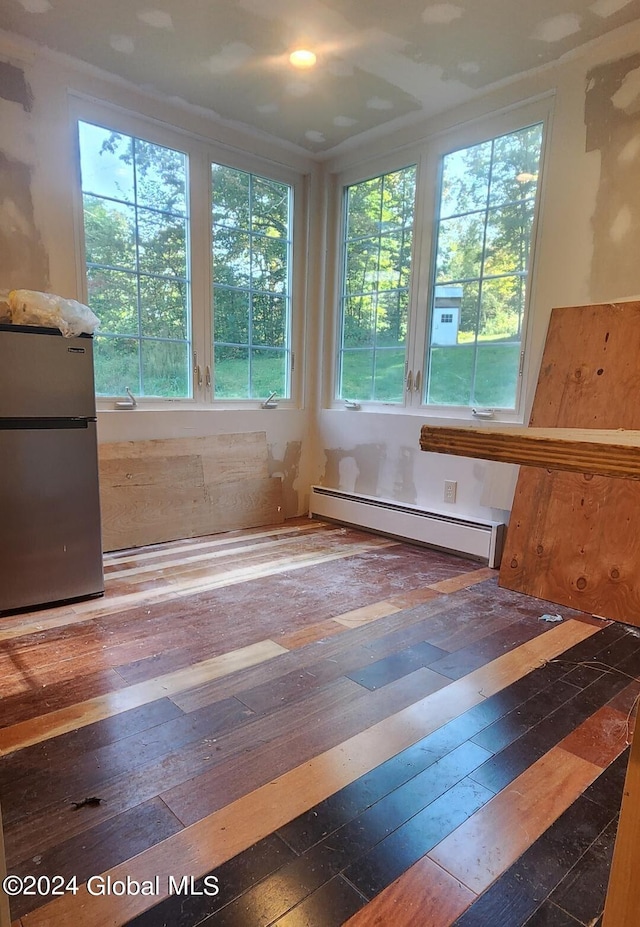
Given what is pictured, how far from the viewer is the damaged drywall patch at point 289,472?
4004 millimetres

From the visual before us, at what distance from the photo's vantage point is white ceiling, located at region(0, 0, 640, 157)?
2283 mm

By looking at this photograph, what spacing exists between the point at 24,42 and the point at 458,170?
2.43 m

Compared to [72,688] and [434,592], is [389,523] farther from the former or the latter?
[72,688]

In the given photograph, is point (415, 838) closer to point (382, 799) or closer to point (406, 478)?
point (382, 799)

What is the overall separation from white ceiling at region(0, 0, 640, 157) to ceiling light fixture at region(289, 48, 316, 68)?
0.10 feet

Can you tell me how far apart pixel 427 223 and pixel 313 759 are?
314 centimetres

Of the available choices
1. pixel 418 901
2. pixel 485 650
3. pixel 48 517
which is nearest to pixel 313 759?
pixel 418 901

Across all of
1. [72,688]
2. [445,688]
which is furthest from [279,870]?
[72,688]

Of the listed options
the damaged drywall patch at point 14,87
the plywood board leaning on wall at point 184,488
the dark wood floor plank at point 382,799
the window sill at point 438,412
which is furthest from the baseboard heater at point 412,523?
the damaged drywall patch at point 14,87

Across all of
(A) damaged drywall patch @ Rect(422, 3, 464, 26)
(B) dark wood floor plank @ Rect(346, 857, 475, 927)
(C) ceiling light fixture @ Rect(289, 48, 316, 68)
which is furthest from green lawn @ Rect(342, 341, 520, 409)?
(B) dark wood floor plank @ Rect(346, 857, 475, 927)

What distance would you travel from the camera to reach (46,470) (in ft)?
7.61

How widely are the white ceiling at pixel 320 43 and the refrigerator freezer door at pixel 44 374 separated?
1.49 metres

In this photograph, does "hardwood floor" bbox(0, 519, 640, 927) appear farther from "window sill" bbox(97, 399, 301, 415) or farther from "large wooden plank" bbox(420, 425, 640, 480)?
"window sill" bbox(97, 399, 301, 415)

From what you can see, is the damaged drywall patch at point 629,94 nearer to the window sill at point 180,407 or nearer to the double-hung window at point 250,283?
the double-hung window at point 250,283
